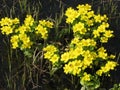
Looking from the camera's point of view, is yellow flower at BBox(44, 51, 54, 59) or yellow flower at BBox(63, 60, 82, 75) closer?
yellow flower at BBox(63, 60, 82, 75)

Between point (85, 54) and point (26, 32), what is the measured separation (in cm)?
59

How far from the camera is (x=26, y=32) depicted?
12.5ft

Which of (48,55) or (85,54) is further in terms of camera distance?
(48,55)

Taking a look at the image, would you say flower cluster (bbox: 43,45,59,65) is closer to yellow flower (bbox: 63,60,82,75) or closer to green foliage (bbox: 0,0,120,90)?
green foliage (bbox: 0,0,120,90)

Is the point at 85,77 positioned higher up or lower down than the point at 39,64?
lower down

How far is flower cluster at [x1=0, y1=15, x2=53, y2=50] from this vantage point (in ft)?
12.2

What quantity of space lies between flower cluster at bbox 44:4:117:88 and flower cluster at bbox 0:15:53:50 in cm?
24

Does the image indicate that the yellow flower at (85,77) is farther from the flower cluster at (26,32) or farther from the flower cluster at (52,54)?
the flower cluster at (26,32)

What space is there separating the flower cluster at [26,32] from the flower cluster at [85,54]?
0.78 feet

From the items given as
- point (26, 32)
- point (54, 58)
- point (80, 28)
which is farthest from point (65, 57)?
point (26, 32)

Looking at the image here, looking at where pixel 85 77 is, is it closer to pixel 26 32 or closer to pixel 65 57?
pixel 65 57

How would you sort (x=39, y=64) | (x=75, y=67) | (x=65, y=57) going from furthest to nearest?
(x=39, y=64) < (x=65, y=57) < (x=75, y=67)

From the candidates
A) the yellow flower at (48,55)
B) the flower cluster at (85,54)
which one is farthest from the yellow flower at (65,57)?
the yellow flower at (48,55)

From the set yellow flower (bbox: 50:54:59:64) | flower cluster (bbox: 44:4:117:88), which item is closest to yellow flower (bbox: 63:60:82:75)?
flower cluster (bbox: 44:4:117:88)
